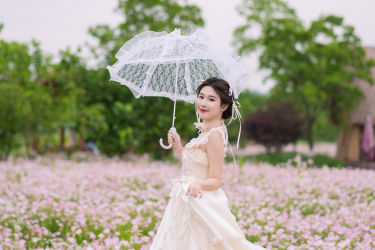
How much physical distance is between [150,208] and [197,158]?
294 cm

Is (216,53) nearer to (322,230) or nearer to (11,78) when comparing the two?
(322,230)

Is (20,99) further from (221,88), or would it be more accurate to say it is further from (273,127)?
(273,127)

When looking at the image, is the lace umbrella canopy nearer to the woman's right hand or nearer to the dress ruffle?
the woman's right hand

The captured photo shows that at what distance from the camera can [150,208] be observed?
6.07 metres

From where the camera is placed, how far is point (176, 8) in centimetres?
2648

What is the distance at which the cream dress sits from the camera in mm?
3219

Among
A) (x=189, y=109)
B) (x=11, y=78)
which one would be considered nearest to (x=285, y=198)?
(x=189, y=109)

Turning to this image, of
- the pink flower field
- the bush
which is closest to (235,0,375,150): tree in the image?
→ the bush

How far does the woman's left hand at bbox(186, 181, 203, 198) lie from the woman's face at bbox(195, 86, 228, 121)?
0.61 m

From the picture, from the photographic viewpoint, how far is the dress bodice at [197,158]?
3.34m

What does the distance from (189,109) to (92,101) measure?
348cm

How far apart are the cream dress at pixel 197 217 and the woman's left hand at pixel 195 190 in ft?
0.29

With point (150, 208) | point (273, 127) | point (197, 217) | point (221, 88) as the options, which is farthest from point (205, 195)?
point (273, 127)

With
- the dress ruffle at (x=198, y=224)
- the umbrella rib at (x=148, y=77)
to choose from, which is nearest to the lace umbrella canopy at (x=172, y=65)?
the umbrella rib at (x=148, y=77)
